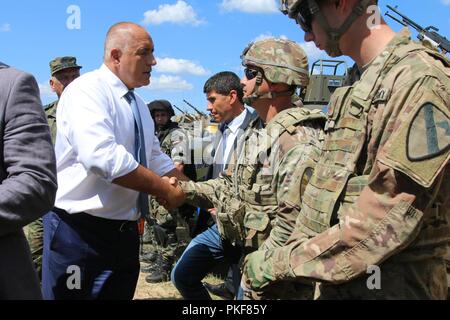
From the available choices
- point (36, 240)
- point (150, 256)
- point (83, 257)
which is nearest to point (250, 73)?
point (83, 257)

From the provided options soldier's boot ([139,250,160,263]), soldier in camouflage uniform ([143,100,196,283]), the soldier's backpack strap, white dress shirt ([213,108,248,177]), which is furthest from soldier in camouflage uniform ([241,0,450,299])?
soldier's boot ([139,250,160,263])

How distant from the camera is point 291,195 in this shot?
8.46 ft

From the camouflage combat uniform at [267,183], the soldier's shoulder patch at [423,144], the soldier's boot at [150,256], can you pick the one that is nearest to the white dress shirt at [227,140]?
the camouflage combat uniform at [267,183]

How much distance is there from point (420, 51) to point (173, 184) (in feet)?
6.37

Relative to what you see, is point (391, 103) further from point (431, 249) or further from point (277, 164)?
point (277, 164)

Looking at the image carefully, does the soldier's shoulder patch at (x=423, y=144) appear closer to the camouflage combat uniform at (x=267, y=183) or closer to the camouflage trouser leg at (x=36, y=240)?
the camouflage combat uniform at (x=267, y=183)

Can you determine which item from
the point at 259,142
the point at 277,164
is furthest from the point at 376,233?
the point at 259,142

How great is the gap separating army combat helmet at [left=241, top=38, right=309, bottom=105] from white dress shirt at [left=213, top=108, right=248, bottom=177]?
5.02 ft

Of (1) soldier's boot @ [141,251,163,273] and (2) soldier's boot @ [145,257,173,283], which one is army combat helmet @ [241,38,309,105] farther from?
(1) soldier's boot @ [141,251,163,273]

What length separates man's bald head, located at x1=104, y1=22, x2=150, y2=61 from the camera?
295 cm

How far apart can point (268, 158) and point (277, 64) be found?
758 millimetres

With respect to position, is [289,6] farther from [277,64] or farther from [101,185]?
[101,185]

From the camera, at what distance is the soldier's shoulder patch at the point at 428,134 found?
1.41 m

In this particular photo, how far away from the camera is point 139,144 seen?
2.92 meters
